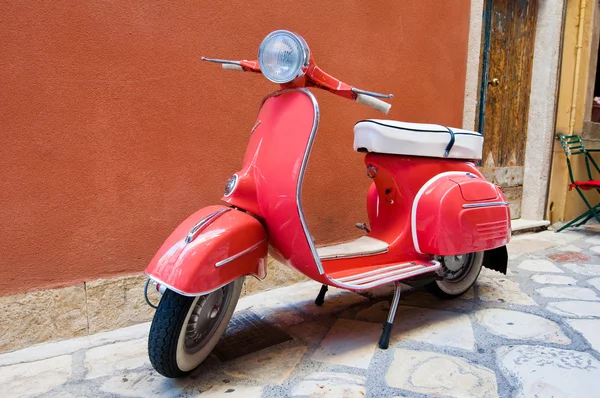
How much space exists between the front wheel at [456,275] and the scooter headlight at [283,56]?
1483 mm

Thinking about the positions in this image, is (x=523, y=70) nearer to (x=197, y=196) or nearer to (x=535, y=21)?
(x=535, y=21)

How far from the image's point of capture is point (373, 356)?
79.0 inches

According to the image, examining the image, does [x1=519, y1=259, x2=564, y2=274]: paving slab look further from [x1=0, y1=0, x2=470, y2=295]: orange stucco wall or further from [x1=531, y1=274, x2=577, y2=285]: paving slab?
[x1=0, y1=0, x2=470, y2=295]: orange stucco wall

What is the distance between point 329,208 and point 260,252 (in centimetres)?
136

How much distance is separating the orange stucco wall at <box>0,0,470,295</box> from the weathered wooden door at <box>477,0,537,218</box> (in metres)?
2.23

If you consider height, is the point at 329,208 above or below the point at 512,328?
above

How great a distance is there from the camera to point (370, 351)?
2.05 metres

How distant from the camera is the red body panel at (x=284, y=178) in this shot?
177 cm

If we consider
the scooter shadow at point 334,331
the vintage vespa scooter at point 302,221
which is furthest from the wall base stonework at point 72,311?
the vintage vespa scooter at point 302,221

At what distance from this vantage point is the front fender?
155cm

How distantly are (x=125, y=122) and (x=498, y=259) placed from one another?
2.43 meters

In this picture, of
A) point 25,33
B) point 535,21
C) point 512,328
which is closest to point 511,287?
point 512,328

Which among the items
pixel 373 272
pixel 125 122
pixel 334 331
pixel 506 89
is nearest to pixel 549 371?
pixel 373 272

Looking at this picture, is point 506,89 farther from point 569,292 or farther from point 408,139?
point 408,139
